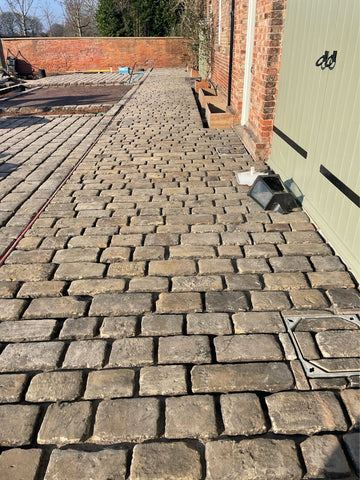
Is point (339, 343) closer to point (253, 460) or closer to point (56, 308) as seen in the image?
point (253, 460)

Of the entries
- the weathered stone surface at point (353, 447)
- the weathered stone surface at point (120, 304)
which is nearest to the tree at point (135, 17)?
the weathered stone surface at point (120, 304)

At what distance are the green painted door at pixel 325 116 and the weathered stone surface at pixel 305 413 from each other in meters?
1.26

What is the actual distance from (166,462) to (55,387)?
30.1 inches

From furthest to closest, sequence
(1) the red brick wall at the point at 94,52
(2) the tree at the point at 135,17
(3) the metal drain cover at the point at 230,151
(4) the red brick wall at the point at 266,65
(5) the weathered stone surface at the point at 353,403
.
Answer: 1. (2) the tree at the point at 135,17
2. (1) the red brick wall at the point at 94,52
3. (3) the metal drain cover at the point at 230,151
4. (4) the red brick wall at the point at 266,65
5. (5) the weathered stone surface at the point at 353,403

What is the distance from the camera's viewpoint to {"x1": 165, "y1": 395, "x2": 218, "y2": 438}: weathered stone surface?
1802mm

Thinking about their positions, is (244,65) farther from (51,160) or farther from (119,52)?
(119,52)

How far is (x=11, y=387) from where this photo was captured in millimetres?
2061

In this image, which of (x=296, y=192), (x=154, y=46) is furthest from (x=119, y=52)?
(x=296, y=192)

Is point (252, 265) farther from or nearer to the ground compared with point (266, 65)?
nearer to the ground

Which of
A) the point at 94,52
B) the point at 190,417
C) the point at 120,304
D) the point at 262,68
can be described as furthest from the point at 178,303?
the point at 94,52

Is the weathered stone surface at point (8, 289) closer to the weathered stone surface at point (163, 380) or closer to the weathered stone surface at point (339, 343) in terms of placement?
the weathered stone surface at point (163, 380)

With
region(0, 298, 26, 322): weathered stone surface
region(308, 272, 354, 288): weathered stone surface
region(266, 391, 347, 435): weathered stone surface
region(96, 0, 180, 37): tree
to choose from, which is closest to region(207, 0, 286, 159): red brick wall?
region(308, 272, 354, 288): weathered stone surface

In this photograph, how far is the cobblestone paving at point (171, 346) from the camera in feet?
5.64

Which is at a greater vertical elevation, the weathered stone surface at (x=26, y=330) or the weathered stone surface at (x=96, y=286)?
the weathered stone surface at (x=26, y=330)
